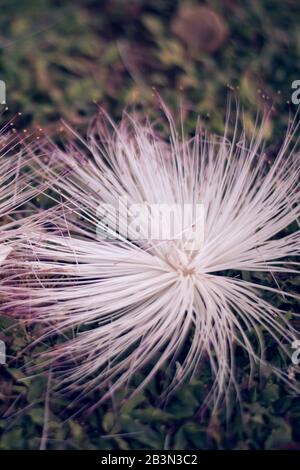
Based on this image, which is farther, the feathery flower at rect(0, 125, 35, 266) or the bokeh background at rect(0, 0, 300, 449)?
the bokeh background at rect(0, 0, 300, 449)

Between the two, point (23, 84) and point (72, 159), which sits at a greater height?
point (23, 84)

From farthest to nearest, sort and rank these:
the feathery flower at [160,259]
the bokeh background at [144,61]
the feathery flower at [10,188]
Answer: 1. the bokeh background at [144,61]
2. the feathery flower at [10,188]
3. the feathery flower at [160,259]

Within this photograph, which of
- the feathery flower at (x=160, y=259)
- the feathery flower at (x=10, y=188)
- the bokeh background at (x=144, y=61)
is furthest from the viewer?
the bokeh background at (x=144, y=61)

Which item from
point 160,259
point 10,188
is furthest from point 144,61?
point 160,259

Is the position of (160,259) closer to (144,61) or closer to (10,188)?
(10,188)

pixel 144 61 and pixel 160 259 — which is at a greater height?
pixel 144 61

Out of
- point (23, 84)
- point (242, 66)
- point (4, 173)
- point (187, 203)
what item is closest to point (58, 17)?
point (23, 84)
